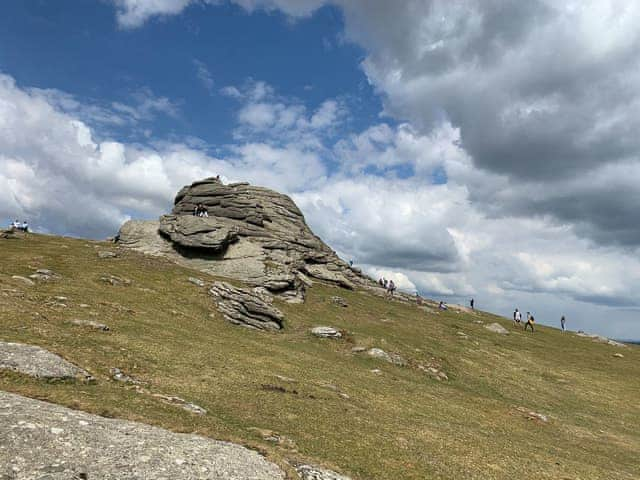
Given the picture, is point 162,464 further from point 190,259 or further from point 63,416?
point 190,259

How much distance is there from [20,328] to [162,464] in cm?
2206

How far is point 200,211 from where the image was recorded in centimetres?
10550

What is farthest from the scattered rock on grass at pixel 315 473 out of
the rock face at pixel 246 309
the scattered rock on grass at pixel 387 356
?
the rock face at pixel 246 309

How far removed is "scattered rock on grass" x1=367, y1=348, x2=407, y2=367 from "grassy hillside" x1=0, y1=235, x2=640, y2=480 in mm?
1164

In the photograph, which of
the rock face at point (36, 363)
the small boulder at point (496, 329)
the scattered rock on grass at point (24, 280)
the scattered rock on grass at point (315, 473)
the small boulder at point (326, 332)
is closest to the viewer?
the scattered rock on grass at point (315, 473)

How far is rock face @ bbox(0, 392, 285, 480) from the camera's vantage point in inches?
483

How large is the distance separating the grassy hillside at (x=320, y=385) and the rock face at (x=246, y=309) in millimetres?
1963

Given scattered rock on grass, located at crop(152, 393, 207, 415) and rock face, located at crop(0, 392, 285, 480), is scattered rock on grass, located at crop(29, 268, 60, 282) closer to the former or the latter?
scattered rock on grass, located at crop(152, 393, 207, 415)

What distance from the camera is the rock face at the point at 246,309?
5372cm

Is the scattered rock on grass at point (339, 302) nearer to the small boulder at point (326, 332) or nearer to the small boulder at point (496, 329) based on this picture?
the small boulder at point (326, 332)

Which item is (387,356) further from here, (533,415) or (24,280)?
(24,280)

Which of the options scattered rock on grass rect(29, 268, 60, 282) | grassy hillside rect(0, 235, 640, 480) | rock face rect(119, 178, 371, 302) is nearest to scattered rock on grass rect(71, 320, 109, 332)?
grassy hillside rect(0, 235, 640, 480)

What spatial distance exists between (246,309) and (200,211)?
5677 centimetres

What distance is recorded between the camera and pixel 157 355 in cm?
3175
